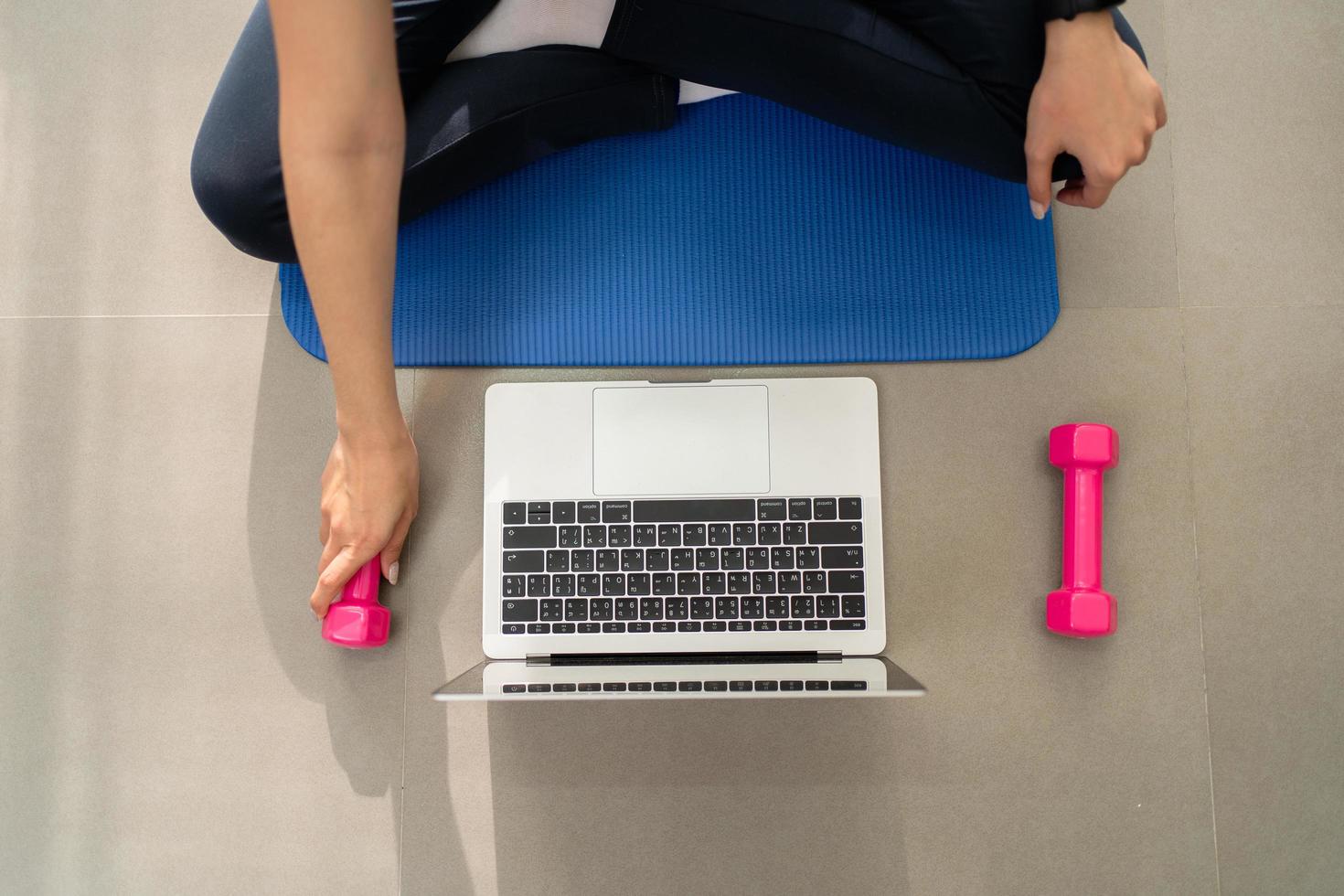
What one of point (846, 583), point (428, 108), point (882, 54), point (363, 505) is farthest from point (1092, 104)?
point (363, 505)

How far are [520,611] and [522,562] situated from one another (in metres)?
0.05

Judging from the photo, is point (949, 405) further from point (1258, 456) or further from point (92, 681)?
point (92, 681)

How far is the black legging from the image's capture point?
0.75 m

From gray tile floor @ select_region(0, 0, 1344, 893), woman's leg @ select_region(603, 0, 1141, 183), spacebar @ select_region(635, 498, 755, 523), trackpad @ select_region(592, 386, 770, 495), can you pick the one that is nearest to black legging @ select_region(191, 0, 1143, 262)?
woman's leg @ select_region(603, 0, 1141, 183)

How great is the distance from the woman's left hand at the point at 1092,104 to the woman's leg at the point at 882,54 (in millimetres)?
35

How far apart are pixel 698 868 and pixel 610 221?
659 millimetres

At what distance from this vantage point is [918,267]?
0.90m

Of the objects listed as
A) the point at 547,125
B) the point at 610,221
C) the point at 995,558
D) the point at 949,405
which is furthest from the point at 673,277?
the point at 995,558

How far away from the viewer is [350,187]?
61 cm

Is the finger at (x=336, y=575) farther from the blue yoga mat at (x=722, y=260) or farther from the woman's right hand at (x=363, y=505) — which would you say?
the blue yoga mat at (x=722, y=260)

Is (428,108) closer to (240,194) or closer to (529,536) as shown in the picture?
(240,194)

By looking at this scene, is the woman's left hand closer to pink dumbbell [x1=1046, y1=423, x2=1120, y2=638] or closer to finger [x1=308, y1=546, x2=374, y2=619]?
pink dumbbell [x1=1046, y1=423, x2=1120, y2=638]

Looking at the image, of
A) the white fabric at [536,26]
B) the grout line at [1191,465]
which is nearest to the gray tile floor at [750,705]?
the grout line at [1191,465]

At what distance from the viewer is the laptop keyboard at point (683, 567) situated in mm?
842
